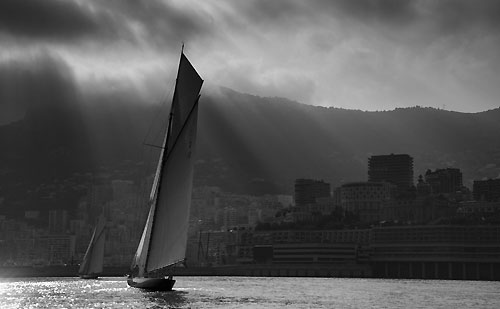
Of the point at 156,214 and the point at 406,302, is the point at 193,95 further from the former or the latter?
the point at 406,302

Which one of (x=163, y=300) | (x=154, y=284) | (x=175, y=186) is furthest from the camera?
(x=154, y=284)

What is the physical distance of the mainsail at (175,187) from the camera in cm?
11756

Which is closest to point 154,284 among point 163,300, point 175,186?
point 163,300

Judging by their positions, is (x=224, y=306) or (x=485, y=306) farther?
(x=485, y=306)

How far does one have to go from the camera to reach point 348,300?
135 metres

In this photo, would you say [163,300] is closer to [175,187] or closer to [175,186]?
[175,187]

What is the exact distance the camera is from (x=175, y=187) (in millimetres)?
117938

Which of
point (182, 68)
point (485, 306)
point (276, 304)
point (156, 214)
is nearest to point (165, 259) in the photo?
point (156, 214)

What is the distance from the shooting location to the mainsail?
386 feet

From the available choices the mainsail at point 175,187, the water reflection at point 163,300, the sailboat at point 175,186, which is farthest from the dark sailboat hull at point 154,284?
the mainsail at point 175,187

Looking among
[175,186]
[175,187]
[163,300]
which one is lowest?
[163,300]

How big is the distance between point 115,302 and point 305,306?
79.3 feet

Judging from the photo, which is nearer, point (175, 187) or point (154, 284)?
point (175, 187)

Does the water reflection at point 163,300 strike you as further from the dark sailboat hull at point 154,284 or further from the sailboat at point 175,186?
the sailboat at point 175,186
